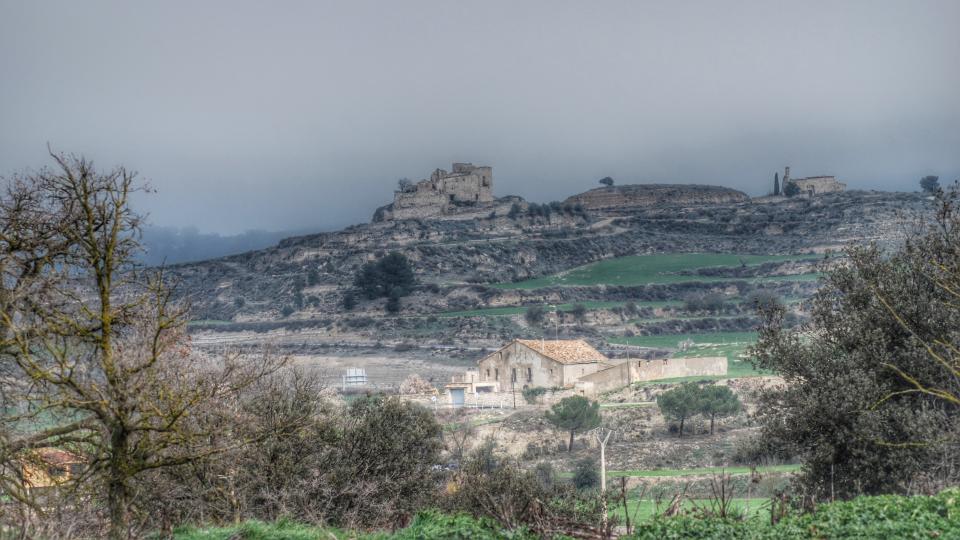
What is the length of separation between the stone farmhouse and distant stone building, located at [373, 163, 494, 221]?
311ft

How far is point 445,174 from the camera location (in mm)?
163375

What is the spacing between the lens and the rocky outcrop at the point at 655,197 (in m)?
164

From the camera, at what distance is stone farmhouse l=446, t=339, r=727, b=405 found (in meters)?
54.4

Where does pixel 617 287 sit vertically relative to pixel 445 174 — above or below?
below

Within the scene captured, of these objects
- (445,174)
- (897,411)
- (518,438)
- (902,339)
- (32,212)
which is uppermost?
(445,174)

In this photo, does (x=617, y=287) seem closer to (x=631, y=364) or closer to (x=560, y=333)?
(x=560, y=333)

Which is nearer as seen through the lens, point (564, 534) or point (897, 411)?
point (564, 534)

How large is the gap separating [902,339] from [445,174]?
146574 mm

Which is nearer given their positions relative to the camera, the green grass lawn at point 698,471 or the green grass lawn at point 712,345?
the green grass lawn at point 698,471

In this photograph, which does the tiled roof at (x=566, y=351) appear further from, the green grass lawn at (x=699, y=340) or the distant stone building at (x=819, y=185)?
the distant stone building at (x=819, y=185)

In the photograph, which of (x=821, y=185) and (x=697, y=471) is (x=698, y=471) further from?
(x=821, y=185)

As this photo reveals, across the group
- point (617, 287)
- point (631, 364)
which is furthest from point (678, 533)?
point (617, 287)

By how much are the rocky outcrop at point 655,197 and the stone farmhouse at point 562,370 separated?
106 metres

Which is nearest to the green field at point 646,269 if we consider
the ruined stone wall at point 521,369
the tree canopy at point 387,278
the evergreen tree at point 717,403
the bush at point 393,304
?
the tree canopy at point 387,278
